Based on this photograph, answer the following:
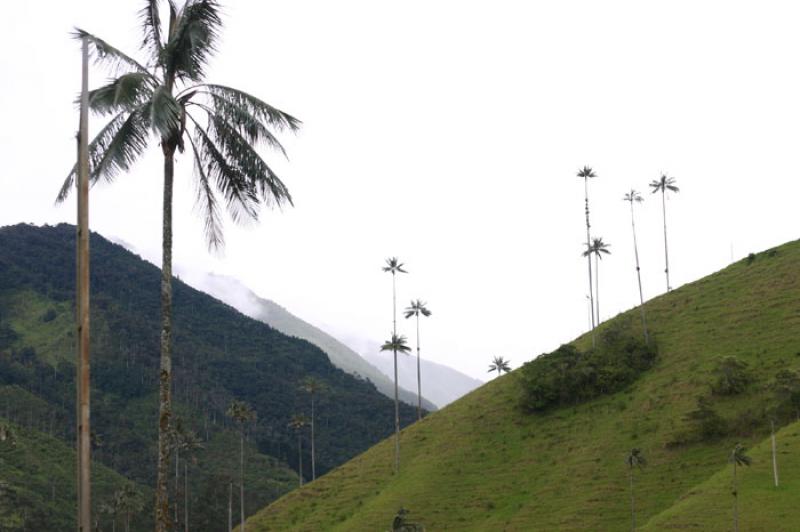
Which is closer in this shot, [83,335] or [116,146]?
[83,335]

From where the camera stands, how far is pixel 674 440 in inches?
3219

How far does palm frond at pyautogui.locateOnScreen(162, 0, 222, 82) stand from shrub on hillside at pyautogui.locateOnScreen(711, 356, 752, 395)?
7642cm

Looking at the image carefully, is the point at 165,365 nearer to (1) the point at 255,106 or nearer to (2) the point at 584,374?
(1) the point at 255,106

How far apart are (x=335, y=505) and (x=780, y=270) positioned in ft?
194

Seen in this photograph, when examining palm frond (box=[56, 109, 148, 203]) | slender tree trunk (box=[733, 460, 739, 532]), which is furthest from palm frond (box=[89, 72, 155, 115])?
slender tree trunk (box=[733, 460, 739, 532])

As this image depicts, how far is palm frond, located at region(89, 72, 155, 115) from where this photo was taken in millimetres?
17016

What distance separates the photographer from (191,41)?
18.4 m

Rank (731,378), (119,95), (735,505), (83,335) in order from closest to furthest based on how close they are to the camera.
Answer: (83,335) < (119,95) < (735,505) < (731,378)

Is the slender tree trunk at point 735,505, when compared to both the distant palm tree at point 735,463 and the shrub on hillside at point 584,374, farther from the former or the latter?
the shrub on hillside at point 584,374

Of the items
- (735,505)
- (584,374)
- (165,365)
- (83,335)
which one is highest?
(584,374)

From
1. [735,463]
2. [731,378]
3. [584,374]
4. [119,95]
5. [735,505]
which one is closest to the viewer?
[119,95]

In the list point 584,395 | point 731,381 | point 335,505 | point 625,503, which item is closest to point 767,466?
point 625,503

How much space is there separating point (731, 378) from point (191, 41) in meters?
77.4

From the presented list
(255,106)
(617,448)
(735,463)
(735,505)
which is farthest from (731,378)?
(255,106)
